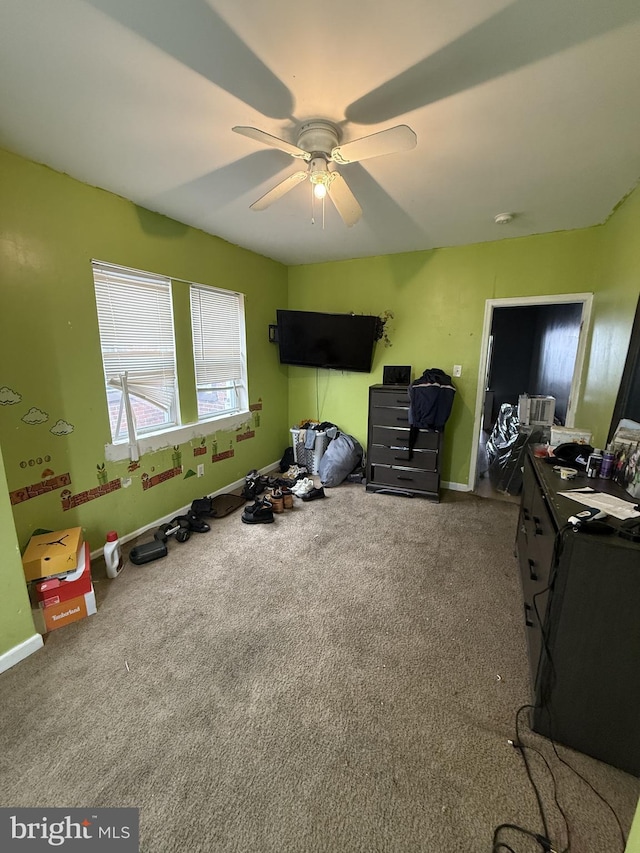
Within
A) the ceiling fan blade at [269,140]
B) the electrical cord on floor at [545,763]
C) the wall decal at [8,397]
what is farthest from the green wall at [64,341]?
the electrical cord on floor at [545,763]

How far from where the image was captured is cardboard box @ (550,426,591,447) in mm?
1944

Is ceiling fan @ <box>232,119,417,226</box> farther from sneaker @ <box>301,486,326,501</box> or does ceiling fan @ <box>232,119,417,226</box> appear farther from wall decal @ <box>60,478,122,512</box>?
sneaker @ <box>301,486,326,501</box>

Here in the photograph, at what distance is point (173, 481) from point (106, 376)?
3.38 feet

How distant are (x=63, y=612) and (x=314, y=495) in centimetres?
211

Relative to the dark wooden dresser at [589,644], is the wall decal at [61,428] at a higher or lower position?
higher

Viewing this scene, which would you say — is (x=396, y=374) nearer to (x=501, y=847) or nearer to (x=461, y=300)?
(x=461, y=300)

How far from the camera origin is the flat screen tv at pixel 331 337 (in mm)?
3664

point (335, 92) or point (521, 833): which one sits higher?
point (335, 92)

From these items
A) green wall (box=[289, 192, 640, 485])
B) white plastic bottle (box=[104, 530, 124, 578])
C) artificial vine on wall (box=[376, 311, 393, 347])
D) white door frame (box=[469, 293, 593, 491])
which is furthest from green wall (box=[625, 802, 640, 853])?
artificial vine on wall (box=[376, 311, 393, 347])

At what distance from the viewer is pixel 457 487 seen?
12.0 feet

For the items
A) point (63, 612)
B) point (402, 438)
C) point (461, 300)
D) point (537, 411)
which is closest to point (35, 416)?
point (63, 612)

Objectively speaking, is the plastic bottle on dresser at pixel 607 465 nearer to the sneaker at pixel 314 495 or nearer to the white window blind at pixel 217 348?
the sneaker at pixel 314 495

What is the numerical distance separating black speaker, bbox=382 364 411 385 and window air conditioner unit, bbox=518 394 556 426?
1255 millimetres

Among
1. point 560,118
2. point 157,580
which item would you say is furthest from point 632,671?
point 157,580
